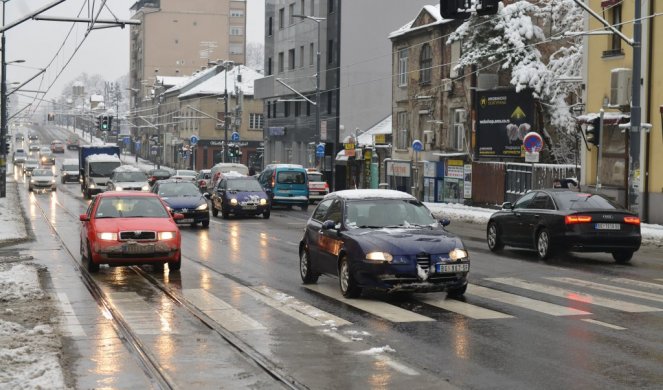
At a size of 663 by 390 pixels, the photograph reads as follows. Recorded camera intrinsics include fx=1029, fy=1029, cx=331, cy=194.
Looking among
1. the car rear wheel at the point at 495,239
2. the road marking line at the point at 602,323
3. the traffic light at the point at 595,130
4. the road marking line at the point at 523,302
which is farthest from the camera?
the traffic light at the point at 595,130

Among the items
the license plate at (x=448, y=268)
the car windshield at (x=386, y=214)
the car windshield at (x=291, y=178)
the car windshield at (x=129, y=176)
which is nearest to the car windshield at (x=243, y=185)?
the car windshield at (x=291, y=178)

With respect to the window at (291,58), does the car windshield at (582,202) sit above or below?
below

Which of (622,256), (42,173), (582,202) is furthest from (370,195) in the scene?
(42,173)

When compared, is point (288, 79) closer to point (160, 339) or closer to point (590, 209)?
point (590, 209)

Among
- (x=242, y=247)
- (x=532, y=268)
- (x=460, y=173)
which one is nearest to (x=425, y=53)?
(x=460, y=173)

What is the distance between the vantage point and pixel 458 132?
166 ft

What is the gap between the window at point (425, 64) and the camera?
53969 mm

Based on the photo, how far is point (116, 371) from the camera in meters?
9.48

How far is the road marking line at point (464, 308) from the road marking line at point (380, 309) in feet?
2.01

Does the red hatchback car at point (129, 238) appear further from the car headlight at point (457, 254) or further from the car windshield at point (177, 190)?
the car windshield at point (177, 190)

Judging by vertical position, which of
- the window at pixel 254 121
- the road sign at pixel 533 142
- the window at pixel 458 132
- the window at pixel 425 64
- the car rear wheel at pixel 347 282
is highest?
the window at pixel 425 64

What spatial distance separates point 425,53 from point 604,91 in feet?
60.9

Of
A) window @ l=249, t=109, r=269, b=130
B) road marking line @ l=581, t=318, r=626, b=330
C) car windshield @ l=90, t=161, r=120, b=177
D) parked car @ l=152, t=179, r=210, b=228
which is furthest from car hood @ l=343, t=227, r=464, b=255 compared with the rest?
window @ l=249, t=109, r=269, b=130

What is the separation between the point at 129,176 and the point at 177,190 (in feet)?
45.5
